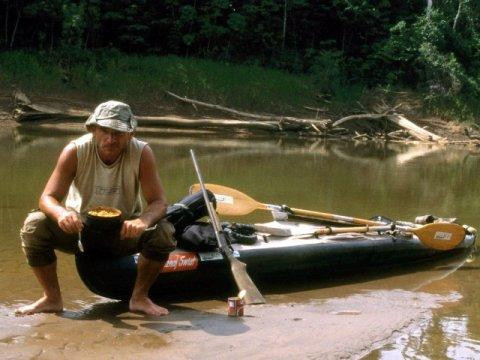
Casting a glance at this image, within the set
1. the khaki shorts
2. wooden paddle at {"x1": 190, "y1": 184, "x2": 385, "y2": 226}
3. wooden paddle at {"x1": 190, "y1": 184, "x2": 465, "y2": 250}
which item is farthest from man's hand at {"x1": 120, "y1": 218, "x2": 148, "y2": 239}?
wooden paddle at {"x1": 190, "y1": 184, "x2": 385, "y2": 226}

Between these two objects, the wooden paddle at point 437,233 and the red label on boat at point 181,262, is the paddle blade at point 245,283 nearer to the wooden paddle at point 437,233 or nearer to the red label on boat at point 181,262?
the red label on boat at point 181,262

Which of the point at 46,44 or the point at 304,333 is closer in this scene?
the point at 304,333

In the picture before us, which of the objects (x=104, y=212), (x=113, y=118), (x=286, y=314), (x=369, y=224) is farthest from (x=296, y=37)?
(x=104, y=212)

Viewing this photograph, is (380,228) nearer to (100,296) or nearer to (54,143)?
(100,296)

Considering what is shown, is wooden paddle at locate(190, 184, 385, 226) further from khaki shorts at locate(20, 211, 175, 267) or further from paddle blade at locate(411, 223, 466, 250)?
khaki shorts at locate(20, 211, 175, 267)

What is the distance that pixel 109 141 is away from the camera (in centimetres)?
383

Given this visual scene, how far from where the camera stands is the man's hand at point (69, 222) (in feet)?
11.9

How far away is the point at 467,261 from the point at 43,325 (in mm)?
4033

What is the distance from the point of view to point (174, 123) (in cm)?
1941

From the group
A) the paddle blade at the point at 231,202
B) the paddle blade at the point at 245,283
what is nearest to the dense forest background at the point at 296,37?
the paddle blade at the point at 231,202

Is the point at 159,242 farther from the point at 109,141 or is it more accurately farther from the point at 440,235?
the point at 440,235

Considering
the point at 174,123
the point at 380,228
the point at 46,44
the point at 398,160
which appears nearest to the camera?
the point at 380,228

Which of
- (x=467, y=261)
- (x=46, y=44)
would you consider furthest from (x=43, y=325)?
(x=46, y=44)

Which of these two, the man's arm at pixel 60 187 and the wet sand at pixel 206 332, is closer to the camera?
the wet sand at pixel 206 332
